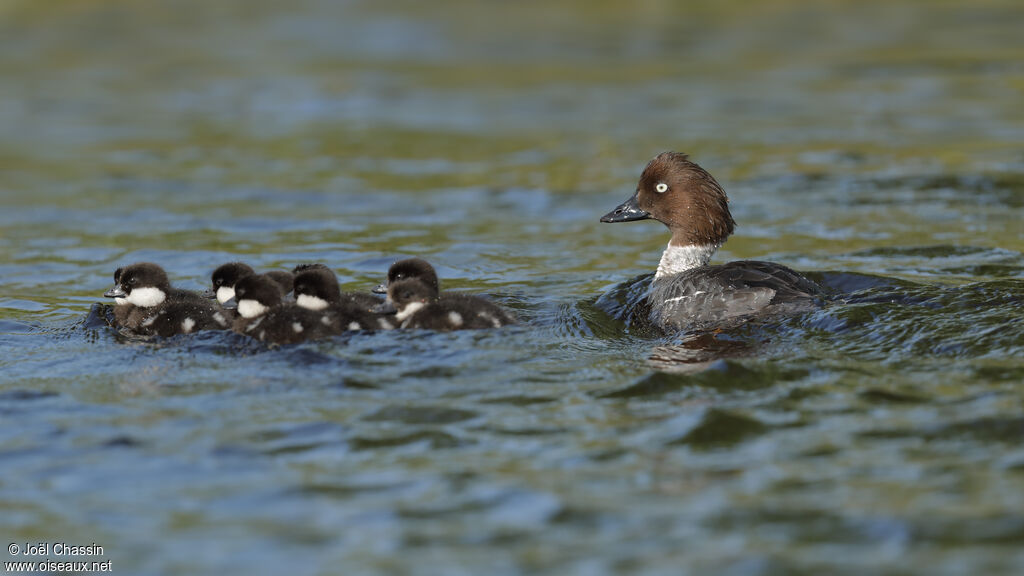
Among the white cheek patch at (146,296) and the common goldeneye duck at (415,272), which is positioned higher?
the common goldeneye duck at (415,272)

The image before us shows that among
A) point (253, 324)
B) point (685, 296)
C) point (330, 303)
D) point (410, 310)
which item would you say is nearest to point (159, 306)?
point (253, 324)

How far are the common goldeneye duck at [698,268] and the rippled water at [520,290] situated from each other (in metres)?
0.27

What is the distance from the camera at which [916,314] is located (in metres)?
7.79

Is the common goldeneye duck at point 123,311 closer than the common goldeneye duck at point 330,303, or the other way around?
the common goldeneye duck at point 330,303

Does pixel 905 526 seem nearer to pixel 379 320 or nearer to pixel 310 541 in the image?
pixel 310 541

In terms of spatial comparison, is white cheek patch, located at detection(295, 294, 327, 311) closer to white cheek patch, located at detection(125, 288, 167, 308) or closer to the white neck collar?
white cheek patch, located at detection(125, 288, 167, 308)

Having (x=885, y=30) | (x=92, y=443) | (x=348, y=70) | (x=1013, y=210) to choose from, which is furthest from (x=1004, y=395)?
(x=885, y=30)

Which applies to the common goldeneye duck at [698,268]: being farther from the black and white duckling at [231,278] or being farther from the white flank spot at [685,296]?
the black and white duckling at [231,278]

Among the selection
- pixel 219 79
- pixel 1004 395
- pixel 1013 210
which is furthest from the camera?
pixel 219 79

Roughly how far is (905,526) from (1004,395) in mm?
1652

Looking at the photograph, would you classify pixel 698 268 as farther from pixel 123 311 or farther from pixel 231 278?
pixel 123 311

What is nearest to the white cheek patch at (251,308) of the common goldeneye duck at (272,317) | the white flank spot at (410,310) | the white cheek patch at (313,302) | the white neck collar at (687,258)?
the common goldeneye duck at (272,317)

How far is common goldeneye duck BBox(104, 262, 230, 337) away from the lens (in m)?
8.23

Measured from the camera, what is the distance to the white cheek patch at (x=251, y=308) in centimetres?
820
